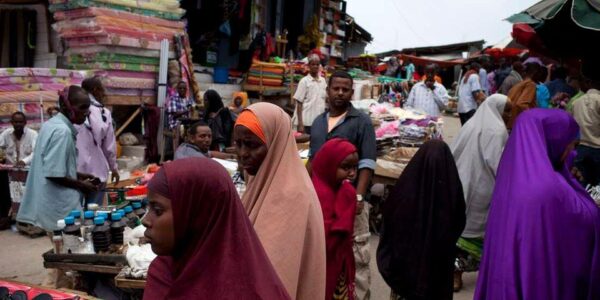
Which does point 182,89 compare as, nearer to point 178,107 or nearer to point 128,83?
point 178,107

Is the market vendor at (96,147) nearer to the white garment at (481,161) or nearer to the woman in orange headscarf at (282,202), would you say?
the woman in orange headscarf at (282,202)

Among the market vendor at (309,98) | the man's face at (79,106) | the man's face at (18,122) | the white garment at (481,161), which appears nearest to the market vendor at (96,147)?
the man's face at (79,106)

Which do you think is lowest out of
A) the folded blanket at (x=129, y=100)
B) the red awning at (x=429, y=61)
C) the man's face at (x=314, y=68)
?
the folded blanket at (x=129, y=100)

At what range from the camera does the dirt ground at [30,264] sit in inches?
183

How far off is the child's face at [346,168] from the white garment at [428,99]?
6.04 m

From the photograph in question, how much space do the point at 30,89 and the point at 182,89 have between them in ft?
8.26

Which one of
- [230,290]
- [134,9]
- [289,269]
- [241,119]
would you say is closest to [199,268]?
[230,290]

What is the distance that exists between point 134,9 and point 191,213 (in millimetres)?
7919

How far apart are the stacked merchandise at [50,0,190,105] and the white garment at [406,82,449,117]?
463 centimetres

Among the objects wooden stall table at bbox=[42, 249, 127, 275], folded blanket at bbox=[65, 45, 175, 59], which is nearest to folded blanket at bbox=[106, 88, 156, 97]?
folded blanket at bbox=[65, 45, 175, 59]

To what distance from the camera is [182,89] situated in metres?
8.91

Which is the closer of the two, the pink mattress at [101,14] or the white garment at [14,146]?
the white garment at [14,146]

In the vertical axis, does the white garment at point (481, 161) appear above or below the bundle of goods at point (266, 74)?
below

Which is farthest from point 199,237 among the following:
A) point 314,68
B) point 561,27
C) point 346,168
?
point 314,68
